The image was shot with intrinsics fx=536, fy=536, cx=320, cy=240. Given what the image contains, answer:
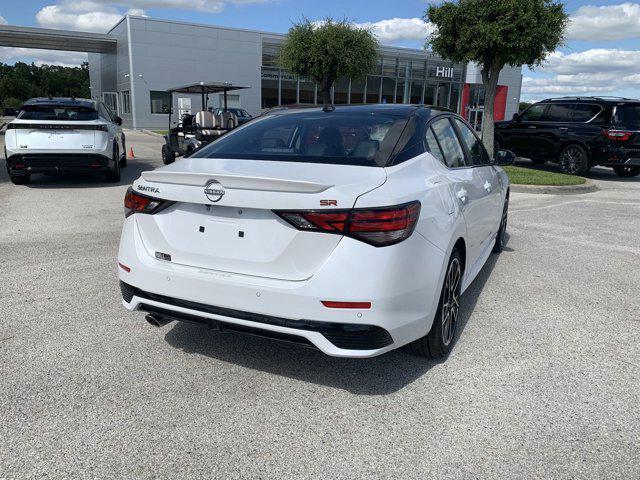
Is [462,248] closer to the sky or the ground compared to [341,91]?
closer to the ground

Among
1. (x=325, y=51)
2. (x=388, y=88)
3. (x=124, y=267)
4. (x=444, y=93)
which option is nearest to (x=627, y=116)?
(x=124, y=267)

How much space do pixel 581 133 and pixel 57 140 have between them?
480 inches

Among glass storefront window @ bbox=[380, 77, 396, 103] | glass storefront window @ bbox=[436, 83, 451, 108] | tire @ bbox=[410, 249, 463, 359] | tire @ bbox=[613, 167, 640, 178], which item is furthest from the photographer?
glass storefront window @ bbox=[436, 83, 451, 108]

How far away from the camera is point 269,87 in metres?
41.8

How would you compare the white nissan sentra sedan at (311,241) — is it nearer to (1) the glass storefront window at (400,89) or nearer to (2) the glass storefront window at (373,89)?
(2) the glass storefront window at (373,89)

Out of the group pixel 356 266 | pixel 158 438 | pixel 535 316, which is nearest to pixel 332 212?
pixel 356 266

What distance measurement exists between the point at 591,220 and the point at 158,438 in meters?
8.04

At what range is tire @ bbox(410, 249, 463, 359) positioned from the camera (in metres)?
3.27

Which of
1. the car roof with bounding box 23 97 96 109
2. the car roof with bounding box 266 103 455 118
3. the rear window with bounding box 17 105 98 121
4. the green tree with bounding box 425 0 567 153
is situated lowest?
the rear window with bounding box 17 105 98 121

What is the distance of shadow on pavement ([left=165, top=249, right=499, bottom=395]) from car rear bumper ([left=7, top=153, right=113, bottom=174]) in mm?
7328

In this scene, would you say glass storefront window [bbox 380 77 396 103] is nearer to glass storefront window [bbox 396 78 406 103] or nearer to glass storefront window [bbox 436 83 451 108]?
glass storefront window [bbox 396 78 406 103]

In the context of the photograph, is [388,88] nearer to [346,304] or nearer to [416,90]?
[416,90]

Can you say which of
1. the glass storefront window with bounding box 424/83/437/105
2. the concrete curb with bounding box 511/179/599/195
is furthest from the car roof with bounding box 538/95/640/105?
the glass storefront window with bounding box 424/83/437/105

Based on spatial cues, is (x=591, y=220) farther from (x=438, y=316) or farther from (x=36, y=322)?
(x=36, y=322)
